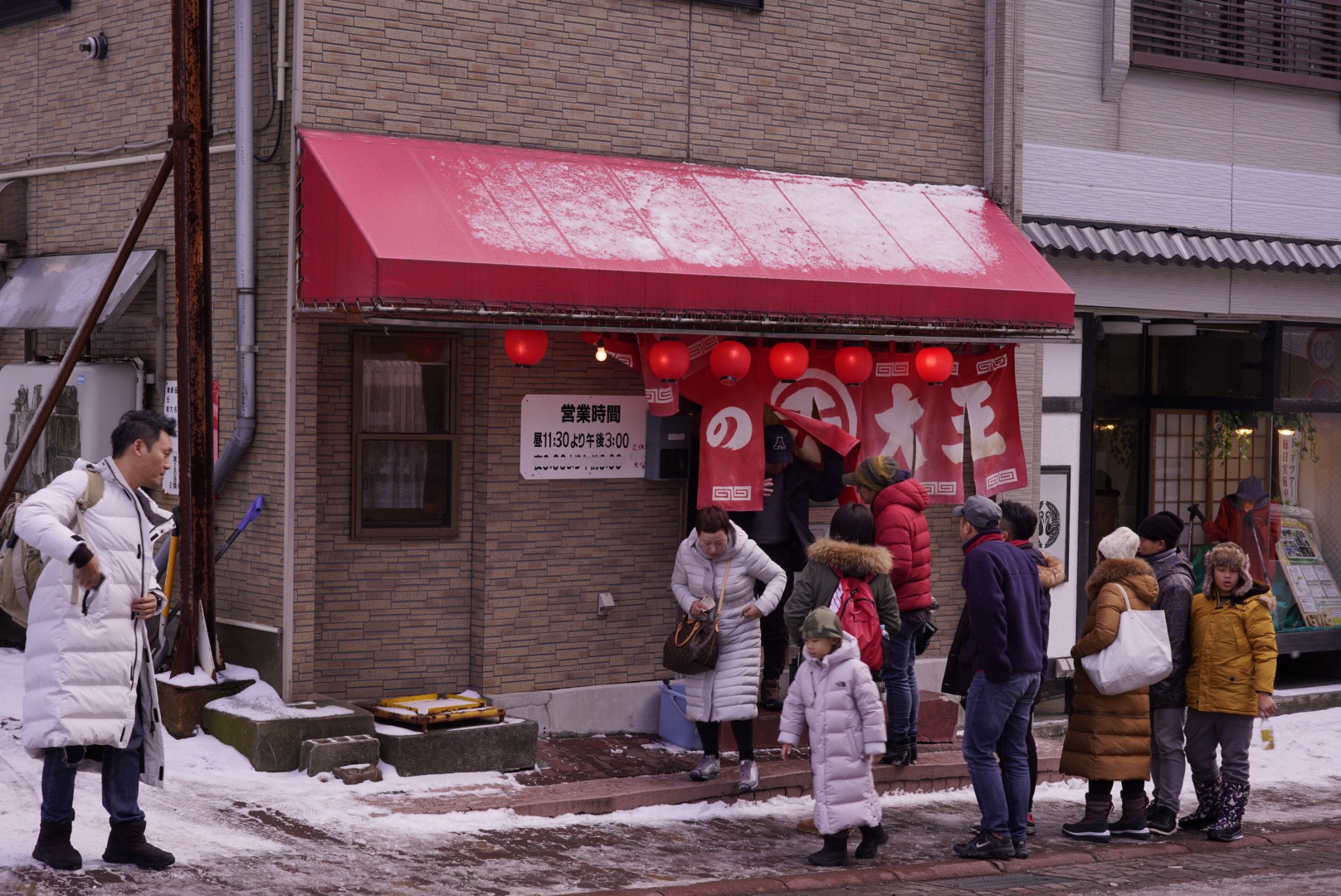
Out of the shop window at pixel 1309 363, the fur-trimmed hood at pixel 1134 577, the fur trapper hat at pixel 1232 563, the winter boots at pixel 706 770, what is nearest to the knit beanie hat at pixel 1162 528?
the fur trapper hat at pixel 1232 563

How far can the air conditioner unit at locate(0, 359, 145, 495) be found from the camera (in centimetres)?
1144

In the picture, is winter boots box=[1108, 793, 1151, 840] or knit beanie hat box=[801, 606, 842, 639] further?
winter boots box=[1108, 793, 1151, 840]

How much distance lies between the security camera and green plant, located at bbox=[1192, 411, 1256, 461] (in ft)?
35.4

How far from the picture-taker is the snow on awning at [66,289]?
11016 millimetres

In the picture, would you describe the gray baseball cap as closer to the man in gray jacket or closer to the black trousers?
the man in gray jacket

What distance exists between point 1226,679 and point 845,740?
8.83ft

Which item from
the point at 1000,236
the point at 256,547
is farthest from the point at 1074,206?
the point at 256,547

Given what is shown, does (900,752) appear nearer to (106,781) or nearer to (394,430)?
(394,430)

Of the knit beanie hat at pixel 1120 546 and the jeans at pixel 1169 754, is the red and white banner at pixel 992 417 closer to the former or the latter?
the knit beanie hat at pixel 1120 546

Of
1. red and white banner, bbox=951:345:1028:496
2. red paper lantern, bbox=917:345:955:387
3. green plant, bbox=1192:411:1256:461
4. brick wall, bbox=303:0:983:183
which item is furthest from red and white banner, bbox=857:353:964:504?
green plant, bbox=1192:411:1256:461

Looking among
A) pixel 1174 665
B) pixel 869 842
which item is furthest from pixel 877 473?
pixel 869 842

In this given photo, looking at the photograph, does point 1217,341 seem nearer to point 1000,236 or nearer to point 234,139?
point 1000,236

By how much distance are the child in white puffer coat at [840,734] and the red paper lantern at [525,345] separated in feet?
9.44

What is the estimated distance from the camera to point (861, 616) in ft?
31.2
